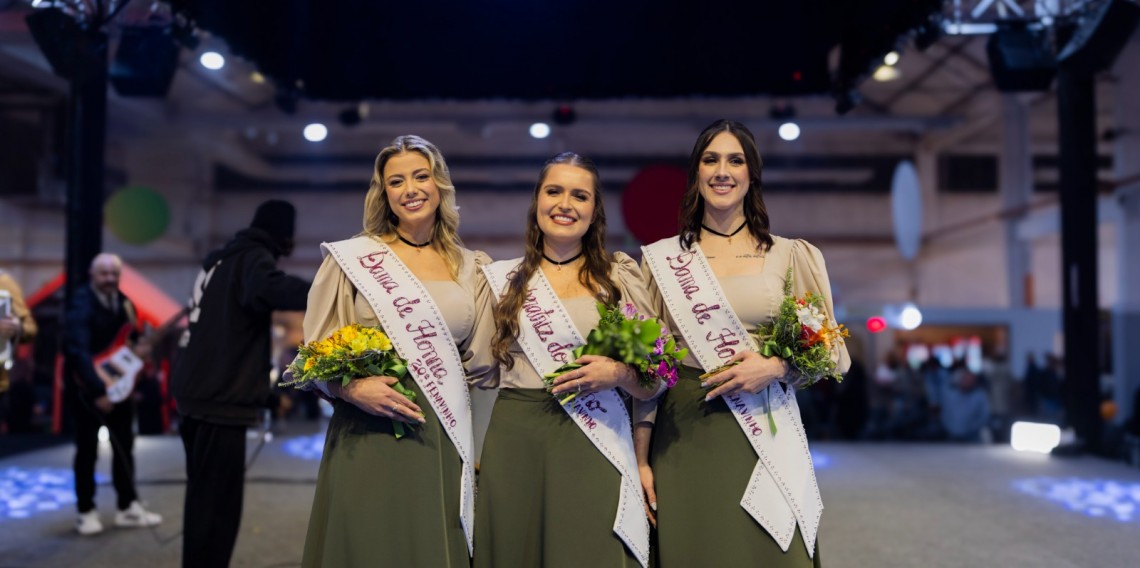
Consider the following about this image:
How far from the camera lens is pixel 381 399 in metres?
2.15

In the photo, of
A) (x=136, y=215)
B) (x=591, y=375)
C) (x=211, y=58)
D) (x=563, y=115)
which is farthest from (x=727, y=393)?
(x=136, y=215)

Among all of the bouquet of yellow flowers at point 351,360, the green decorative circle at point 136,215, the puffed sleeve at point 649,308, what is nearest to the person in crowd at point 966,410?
the puffed sleeve at point 649,308

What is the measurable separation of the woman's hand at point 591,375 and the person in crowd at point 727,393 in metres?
0.19

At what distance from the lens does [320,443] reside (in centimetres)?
912

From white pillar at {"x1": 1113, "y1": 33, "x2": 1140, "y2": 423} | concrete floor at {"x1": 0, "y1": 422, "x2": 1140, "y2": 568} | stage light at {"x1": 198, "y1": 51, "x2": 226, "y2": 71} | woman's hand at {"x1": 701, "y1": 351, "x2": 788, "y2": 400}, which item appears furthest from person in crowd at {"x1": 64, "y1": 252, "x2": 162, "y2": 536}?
white pillar at {"x1": 1113, "y1": 33, "x2": 1140, "y2": 423}

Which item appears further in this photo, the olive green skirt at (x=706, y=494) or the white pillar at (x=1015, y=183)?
the white pillar at (x=1015, y=183)

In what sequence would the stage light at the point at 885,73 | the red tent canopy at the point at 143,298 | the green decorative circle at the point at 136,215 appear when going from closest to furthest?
the stage light at the point at 885,73, the red tent canopy at the point at 143,298, the green decorative circle at the point at 136,215

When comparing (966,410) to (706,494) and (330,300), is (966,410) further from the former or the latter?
(330,300)

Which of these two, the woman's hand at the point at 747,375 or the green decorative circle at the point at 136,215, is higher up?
the green decorative circle at the point at 136,215

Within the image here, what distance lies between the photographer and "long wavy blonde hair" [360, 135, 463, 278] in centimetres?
239

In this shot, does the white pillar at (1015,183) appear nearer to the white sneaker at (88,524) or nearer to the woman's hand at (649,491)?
the white sneaker at (88,524)

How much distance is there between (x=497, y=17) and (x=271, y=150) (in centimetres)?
1139

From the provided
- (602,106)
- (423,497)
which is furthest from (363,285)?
(602,106)

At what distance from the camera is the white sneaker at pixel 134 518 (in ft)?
15.2
